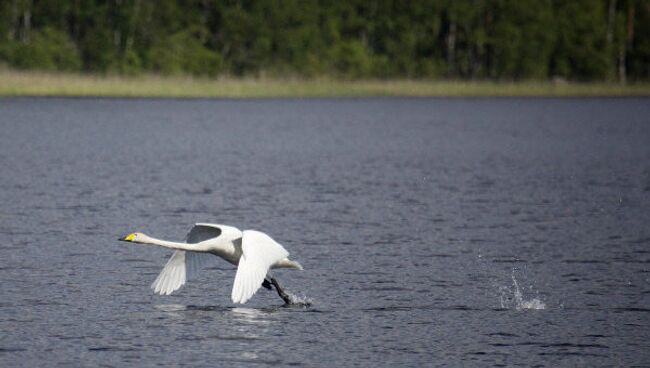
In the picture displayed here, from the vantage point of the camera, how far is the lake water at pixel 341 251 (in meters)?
13.1

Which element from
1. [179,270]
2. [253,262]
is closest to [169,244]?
[179,270]

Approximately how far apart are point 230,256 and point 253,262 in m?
0.62

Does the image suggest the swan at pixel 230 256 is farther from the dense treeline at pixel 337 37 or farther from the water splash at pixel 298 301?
the dense treeline at pixel 337 37

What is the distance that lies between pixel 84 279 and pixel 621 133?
40.3m

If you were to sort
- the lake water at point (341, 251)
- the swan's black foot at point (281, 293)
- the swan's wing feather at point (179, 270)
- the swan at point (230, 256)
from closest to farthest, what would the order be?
the lake water at point (341, 251)
the swan at point (230, 256)
the swan's black foot at point (281, 293)
the swan's wing feather at point (179, 270)

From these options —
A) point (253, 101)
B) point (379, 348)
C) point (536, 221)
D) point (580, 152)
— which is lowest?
point (253, 101)

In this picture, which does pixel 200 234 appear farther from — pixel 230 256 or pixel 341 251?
pixel 341 251

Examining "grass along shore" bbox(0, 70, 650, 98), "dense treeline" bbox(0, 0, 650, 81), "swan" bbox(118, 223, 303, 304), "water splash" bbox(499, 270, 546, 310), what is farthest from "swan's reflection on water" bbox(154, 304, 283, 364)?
"dense treeline" bbox(0, 0, 650, 81)

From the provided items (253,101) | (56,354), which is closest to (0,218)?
(56,354)

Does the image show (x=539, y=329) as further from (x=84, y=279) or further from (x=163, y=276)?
(x=84, y=279)

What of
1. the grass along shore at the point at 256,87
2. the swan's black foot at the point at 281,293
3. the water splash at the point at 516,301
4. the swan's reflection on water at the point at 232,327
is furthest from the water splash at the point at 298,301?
the grass along shore at the point at 256,87

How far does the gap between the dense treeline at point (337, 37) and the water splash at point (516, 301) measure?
198 ft

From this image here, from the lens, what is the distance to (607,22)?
309ft

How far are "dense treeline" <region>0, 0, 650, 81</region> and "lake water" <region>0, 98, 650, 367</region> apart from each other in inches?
1233
